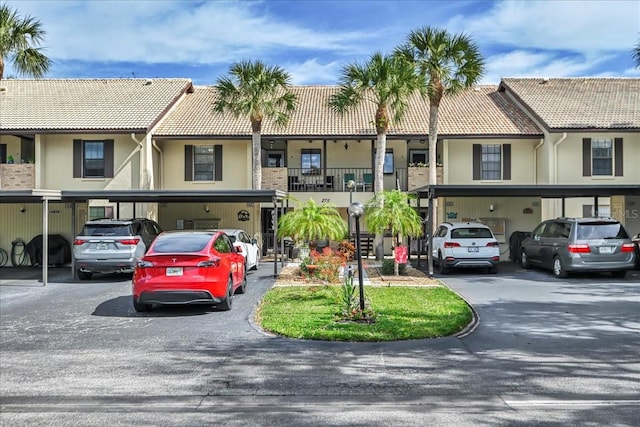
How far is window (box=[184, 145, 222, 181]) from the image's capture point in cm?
2219

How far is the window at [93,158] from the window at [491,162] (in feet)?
47.4

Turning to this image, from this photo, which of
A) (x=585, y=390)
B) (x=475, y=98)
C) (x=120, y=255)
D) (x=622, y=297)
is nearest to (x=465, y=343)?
(x=585, y=390)

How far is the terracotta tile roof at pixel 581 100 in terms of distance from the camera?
20.9 metres

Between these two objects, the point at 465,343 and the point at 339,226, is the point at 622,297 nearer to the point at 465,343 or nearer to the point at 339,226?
the point at 465,343

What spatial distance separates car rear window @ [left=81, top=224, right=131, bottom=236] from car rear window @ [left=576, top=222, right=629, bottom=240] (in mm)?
12358

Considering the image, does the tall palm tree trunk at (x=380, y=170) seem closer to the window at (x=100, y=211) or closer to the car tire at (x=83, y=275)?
the car tire at (x=83, y=275)

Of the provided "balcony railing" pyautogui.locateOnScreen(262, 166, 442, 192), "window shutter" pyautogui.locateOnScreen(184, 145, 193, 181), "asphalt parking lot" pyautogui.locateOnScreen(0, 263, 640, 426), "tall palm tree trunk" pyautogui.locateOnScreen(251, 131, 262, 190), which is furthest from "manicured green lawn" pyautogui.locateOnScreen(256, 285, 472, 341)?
"window shutter" pyautogui.locateOnScreen(184, 145, 193, 181)

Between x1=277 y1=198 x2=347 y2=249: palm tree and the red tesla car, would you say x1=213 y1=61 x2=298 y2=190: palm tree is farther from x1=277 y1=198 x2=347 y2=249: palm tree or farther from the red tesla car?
the red tesla car

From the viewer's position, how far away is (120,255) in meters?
14.8

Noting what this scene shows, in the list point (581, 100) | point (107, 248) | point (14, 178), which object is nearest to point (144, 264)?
point (107, 248)

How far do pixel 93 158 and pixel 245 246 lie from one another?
30.0ft

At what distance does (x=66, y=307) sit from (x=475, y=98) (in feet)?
66.6

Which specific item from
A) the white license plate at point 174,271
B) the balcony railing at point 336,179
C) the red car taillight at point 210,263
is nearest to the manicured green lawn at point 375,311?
the red car taillight at point 210,263

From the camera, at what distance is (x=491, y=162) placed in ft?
72.3
